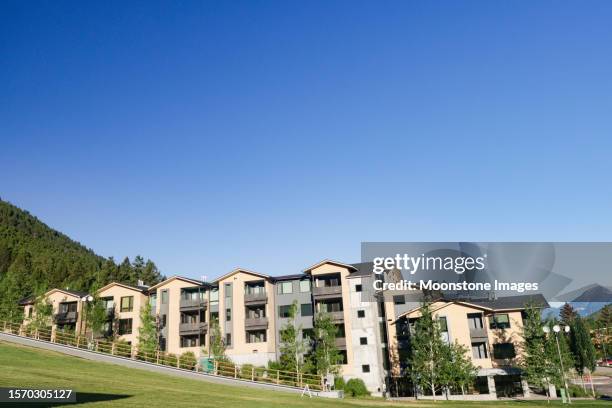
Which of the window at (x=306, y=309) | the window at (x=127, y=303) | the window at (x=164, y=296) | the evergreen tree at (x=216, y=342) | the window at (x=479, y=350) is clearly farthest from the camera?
the window at (x=127, y=303)

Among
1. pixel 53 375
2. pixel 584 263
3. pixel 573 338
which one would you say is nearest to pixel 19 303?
pixel 53 375

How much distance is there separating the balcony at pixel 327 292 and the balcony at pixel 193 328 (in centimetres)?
1714

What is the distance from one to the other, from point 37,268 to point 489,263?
413ft

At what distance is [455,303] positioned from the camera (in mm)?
59406

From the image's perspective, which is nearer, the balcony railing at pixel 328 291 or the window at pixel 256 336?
the balcony railing at pixel 328 291

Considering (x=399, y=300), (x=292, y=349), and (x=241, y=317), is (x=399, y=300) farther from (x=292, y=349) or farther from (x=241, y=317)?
(x=241, y=317)

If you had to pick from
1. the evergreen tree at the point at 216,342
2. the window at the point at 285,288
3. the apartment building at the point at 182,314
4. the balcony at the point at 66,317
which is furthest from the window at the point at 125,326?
the window at the point at 285,288

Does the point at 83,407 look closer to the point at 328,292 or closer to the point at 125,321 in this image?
the point at 328,292

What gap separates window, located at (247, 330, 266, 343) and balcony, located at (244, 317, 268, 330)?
120cm

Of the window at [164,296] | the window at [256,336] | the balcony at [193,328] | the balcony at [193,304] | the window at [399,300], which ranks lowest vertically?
the window at [256,336]

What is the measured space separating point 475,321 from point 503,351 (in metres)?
4.73

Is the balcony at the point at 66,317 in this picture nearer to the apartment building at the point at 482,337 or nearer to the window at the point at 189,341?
the window at the point at 189,341

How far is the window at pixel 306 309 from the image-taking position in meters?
62.6

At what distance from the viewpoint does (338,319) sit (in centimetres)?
6006
